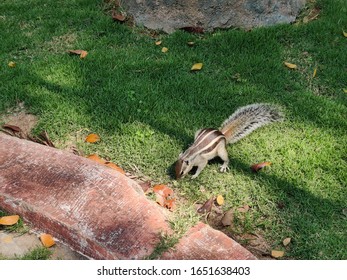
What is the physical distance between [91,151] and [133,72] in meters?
1.35

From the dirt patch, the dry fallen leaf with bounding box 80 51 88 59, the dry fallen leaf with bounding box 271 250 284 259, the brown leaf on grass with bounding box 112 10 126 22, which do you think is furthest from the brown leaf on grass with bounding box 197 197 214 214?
A: the brown leaf on grass with bounding box 112 10 126 22

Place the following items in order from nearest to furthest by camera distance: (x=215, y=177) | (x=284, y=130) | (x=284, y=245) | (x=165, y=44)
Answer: (x=284, y=245) < (x=215, y=177) < (x=284, y=130) < (x=165, y=44)

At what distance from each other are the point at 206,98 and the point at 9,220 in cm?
235

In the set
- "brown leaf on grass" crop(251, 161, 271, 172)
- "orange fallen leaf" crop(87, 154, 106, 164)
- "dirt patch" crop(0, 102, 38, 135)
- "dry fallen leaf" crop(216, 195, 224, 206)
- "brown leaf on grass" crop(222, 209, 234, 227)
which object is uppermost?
"brown leaf on grass" crop(251, 161, 271, 172)

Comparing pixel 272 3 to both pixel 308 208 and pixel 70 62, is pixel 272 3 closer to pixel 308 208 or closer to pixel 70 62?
pixel 70 62

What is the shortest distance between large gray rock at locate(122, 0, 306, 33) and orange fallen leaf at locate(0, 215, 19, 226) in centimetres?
343

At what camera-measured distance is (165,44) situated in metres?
5.71

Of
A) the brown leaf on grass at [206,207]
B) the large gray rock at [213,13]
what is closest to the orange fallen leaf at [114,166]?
the brown leaf on grass at [206,207]

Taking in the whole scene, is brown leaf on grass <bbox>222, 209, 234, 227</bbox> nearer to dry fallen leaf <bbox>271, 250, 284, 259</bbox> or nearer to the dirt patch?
dry fallen leaf <bbox>271, 250, 284, 259</bbox>

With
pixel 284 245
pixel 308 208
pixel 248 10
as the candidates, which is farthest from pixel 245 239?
pixel 248 10

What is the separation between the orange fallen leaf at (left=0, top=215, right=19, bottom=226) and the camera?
3377 mm

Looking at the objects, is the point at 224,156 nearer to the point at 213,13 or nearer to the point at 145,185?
the point at 145,185

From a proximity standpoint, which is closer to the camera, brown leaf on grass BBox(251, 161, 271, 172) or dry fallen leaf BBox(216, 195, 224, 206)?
dry fallen leaf BBox(216, 195, 224, 206)

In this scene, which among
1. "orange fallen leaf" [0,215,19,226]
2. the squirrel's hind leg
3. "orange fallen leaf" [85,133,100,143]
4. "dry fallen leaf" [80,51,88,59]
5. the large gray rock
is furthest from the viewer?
the large gray rock
